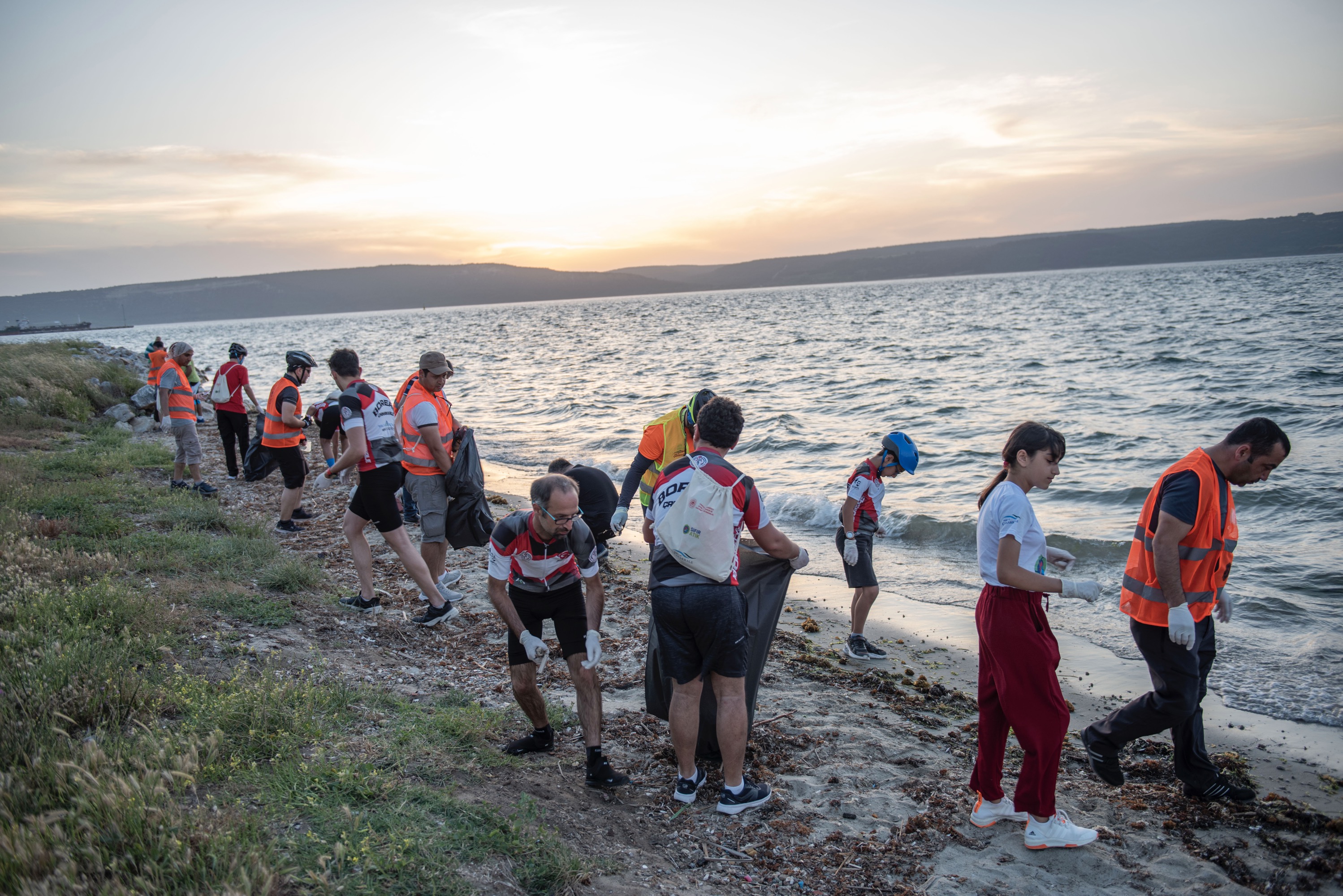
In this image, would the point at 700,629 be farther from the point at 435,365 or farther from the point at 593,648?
the point at 435,365

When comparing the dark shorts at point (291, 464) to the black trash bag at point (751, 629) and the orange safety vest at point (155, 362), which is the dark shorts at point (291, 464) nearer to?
the black trash bag at point (751, 629)

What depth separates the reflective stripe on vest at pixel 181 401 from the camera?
10156 mm

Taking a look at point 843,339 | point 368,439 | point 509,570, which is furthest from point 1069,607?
point 843,339

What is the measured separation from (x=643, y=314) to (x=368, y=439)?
105438 mm

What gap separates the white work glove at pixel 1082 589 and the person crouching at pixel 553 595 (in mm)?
2289

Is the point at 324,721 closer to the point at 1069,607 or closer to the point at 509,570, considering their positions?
the point at 509,570

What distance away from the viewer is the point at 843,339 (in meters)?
45.4

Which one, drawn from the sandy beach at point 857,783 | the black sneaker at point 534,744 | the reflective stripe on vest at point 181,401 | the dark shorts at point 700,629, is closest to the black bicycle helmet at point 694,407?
the dark shorts at point 700,629

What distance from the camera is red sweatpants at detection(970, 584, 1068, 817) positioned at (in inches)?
139

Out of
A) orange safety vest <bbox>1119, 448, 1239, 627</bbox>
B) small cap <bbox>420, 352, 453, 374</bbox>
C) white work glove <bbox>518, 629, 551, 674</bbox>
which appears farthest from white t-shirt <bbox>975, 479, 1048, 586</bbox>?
small cap <bbox>420, 352, 453, 374</bbox>

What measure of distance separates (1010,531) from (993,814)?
1519 mm

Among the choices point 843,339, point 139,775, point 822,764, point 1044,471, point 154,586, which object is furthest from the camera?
point 843,339

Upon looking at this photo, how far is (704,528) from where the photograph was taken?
3506 millimetres

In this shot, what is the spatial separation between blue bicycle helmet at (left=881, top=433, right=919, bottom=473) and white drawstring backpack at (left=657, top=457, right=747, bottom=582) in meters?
2.80
